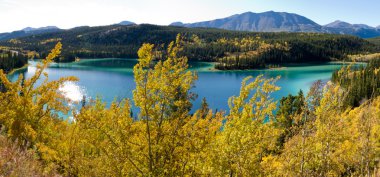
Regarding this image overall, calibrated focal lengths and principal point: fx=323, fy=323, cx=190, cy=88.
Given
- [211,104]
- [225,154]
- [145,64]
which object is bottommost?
[211,104]

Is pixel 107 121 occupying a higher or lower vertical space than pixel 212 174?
higher

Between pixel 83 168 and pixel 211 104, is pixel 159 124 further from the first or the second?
pixel 211 104

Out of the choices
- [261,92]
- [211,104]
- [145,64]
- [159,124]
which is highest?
[145,64]

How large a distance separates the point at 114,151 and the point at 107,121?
3.35 feet

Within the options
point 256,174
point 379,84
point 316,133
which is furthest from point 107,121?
point 379,84

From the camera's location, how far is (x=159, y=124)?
1107 cm

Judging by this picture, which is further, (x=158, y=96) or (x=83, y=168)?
(x=83, y=168)

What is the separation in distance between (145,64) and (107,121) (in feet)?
7.48

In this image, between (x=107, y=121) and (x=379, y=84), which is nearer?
(x=107, y=121)

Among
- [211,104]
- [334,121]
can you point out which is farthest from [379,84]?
[334,121]

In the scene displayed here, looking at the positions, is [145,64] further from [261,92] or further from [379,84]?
[379,84]

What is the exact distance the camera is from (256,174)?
35.5 ft

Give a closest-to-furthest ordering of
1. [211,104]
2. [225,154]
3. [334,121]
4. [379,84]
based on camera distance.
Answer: [225,154] → [334,121] → [379,84] → [211,104]

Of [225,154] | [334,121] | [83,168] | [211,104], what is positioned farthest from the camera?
[211,104]
